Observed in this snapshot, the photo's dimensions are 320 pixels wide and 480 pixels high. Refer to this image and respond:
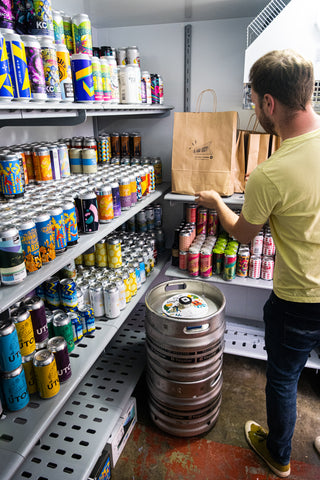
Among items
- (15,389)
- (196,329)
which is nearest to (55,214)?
(15,389)

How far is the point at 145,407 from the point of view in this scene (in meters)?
2.34

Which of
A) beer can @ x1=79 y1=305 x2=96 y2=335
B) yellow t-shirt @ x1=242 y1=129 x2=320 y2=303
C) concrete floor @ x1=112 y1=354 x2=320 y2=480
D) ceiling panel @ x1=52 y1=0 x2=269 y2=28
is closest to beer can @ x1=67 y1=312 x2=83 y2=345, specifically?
beer can @ x1=79 y1=305 x2=96 y2=335

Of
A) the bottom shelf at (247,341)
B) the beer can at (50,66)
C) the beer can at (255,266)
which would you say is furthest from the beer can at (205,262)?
the beer can at (50,66)

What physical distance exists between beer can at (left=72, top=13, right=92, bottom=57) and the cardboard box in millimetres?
1839

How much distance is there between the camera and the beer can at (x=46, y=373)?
1341mm

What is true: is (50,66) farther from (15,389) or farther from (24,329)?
(15,389)

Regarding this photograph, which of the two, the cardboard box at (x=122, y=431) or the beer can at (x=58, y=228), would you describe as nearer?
the beer can at (x=58, y=228)

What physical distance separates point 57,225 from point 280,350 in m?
1.12

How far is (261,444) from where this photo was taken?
6.53ft

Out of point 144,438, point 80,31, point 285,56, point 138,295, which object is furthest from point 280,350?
point 80,31

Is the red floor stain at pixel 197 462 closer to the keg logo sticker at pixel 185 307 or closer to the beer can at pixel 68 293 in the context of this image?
the keg logo sticker at pixel 185 307

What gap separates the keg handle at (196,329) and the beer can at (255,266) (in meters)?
0.73

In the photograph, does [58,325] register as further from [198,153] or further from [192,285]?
[198,153]

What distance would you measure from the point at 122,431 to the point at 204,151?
69.4 inches
